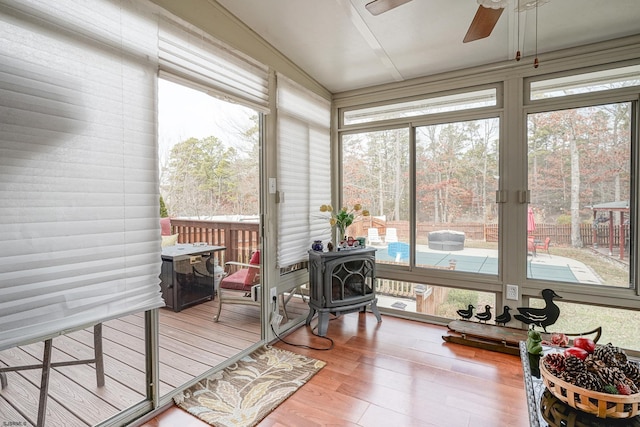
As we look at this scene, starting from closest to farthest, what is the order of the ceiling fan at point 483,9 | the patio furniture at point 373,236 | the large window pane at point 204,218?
1. the ceiling fan at point 483,9
2. the large window pane at point 204,218
3. the patio furniture at point 373,236

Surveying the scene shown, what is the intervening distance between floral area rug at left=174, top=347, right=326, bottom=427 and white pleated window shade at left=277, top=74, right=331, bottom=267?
818 millimetres

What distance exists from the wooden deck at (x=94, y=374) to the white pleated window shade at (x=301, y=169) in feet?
3.40

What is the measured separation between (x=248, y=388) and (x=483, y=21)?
2.68 metres

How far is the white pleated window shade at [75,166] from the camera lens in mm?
1304

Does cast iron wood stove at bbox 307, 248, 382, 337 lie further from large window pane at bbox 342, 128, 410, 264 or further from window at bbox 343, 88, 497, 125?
window at bbox 343, 88, 497, 125

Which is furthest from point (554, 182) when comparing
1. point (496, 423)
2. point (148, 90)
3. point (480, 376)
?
point (148, 90)

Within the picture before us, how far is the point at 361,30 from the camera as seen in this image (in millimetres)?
2443

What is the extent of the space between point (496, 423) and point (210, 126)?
2.86 m

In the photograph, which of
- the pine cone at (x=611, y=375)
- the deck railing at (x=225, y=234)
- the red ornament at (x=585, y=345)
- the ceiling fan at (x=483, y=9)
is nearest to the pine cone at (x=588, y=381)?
the pine cone at (x=611, y=375)

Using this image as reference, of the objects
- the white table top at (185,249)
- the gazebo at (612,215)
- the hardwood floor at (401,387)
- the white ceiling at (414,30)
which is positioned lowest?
the hardwood floor at (401,387)

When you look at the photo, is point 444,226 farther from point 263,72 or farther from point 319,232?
point 263,72

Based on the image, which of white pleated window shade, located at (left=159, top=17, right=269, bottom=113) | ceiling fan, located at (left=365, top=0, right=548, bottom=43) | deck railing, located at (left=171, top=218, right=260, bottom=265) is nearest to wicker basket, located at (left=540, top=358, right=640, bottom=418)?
ceiling fan, located at (left=365, top=0, right=548, bottom=43)

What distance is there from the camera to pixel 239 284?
3.18 m

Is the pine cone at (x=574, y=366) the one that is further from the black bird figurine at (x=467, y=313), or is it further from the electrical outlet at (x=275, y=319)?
the electrical outlet at (x=275, y=319)
